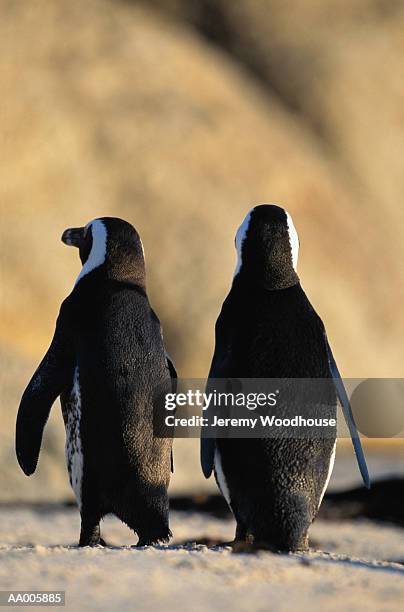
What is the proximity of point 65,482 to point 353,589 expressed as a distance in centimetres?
580

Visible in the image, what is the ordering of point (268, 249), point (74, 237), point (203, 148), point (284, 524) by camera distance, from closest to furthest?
point (284, 524) < point (268, 249) < point (74, 237) < point (203, 148)

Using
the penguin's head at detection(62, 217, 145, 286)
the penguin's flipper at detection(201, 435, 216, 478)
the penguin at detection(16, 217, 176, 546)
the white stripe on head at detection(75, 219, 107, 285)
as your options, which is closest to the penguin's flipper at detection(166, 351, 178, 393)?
the penguin at detection(16, 217, 176, 546)

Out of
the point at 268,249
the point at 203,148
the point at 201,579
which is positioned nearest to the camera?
the point at 201,579

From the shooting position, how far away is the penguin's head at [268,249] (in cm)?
413

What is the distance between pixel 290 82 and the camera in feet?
74.1

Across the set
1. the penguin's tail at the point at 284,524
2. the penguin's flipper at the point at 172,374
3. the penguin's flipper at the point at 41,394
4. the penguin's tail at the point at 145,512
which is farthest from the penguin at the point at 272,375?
the penguin's flipper at the point at 41,394

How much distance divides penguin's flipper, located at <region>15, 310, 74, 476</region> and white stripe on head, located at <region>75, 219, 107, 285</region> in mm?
241

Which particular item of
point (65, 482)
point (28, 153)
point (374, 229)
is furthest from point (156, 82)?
point (65, 482)

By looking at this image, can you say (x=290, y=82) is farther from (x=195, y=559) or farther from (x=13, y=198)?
(x=195, y=559)

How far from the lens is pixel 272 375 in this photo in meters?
3.93

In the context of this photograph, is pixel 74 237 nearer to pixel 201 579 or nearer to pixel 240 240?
pixel 240 240

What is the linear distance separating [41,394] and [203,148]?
15.7 meters

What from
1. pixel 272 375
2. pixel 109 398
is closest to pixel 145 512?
pixel 109 398

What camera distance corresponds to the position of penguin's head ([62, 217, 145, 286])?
458 cm
